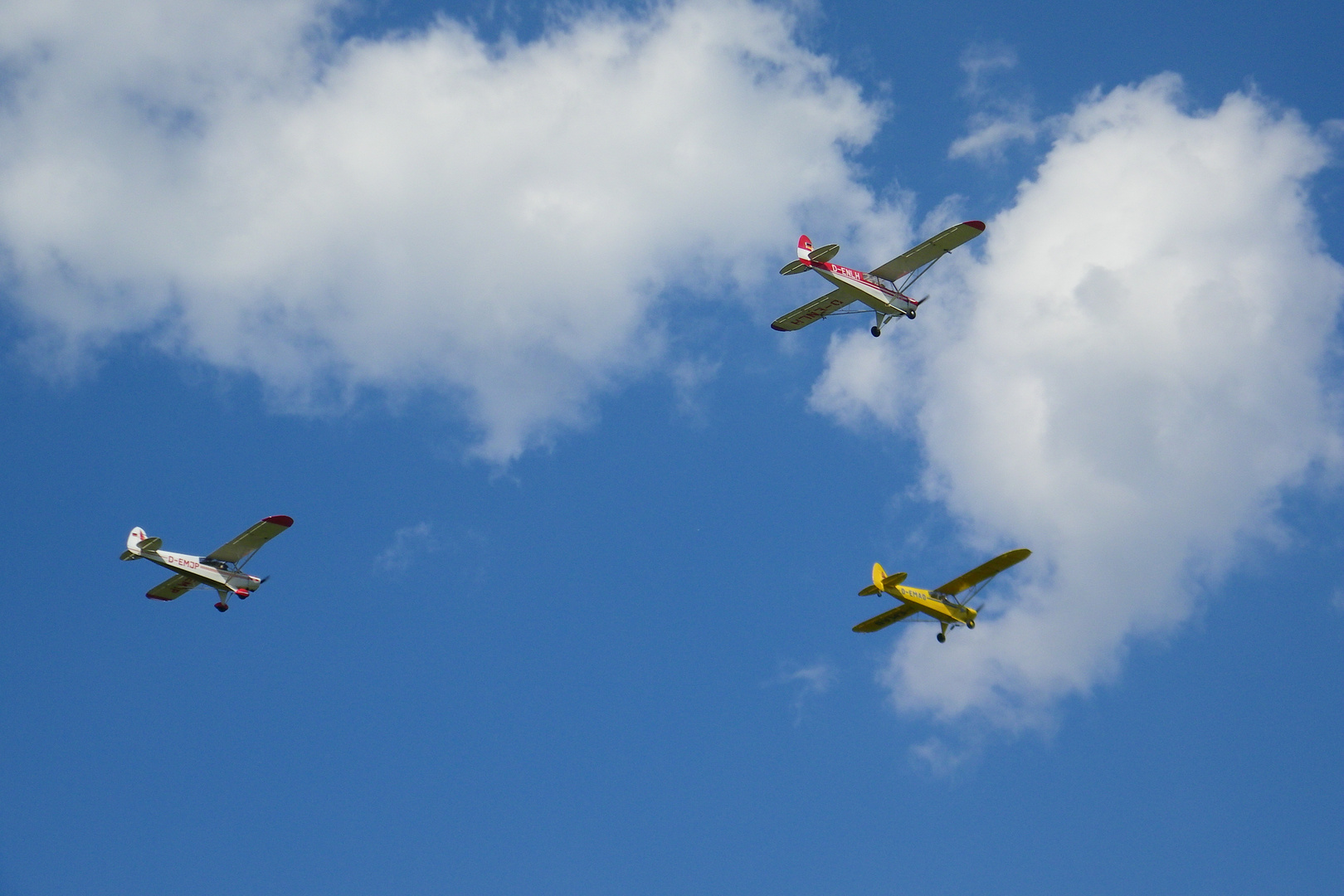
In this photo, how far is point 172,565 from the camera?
174 ft

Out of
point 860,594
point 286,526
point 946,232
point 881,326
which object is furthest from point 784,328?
point 286,526

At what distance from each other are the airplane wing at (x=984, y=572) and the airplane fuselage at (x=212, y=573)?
32.5m

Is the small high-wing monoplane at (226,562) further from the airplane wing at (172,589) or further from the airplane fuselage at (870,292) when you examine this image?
the airplane fuselage at (870,292)

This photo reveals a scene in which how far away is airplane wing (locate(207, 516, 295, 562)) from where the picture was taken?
53094mm

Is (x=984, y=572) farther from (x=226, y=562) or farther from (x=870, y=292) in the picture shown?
(x=226, y=562)

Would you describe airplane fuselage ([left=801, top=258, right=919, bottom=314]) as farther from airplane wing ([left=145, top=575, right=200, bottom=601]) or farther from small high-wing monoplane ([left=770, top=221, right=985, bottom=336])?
airplane wing ([left=145, top=575, right=200, bottom=601])

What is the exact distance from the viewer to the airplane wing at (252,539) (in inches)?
2090

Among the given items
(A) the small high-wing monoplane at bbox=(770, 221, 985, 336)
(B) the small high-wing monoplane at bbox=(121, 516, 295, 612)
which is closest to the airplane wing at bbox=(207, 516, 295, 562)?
(B) the small high-wing monoplane at bbox=(121, 516, 295, 612)

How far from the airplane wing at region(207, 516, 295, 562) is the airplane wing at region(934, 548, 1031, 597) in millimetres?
30469

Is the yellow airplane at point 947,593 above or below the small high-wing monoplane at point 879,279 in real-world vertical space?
below

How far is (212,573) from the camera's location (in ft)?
178

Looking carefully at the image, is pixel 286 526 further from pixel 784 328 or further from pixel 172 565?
pixel 784 328

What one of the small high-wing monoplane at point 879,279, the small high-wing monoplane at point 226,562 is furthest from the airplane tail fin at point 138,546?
the small high-wing monoplane at point 879,279

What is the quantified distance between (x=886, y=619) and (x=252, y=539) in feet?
100
